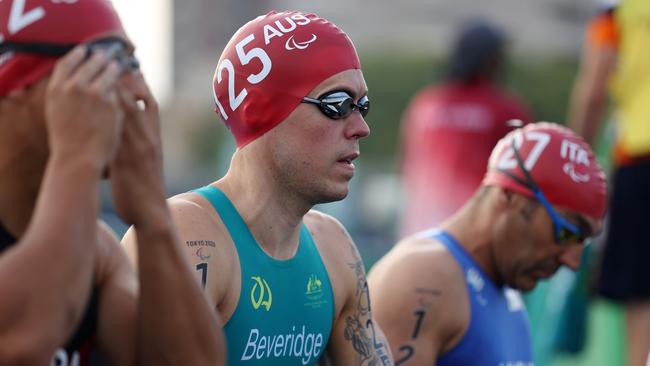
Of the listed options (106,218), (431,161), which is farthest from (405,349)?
(106,218)

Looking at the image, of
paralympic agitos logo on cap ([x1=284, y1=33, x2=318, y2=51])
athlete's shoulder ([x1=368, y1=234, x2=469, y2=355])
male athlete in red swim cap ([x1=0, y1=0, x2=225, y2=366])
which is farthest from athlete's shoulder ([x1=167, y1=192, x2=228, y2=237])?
athlete's shoulder ([x1=368, y1=234, x2=469, y2=355])

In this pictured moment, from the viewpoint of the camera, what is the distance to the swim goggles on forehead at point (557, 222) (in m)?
5.66

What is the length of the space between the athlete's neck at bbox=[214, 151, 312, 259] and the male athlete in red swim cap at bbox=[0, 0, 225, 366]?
1.00 m

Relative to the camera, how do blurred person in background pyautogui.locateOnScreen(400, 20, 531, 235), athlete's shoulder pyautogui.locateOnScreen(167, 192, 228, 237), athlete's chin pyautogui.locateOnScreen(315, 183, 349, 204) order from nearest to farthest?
athlete's shoulder pyautogui.locateOnScreen(167, 192, 228, 237)
athlete's chin pyautogui.locateOnScreen(315, 183, 349, 204)
blurred person in background pyautogui.locateOnScreen(400, 20, 531, 235)

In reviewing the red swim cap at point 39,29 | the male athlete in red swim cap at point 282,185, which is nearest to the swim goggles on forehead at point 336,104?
the male athlete in red swim cap at point 282,185

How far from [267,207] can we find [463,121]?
16.6 feet

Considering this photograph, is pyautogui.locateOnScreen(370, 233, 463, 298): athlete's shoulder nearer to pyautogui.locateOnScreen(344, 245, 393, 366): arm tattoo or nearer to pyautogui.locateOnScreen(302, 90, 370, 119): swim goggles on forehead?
pyautogui.locateOnScreen(344, 245, 393, 366): arm tattoo

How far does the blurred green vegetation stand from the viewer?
28.4m

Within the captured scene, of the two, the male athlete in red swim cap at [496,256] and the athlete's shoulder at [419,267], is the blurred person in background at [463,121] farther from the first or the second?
the athlete's shoulder at [419,267]

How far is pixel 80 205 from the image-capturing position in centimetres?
283

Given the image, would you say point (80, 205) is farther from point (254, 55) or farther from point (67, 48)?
point (254, 55)

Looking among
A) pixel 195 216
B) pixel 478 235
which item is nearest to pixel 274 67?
pixel 195 216

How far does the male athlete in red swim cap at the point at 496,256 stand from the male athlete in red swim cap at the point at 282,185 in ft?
2.19

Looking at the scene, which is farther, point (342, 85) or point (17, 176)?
point (342, 85)
